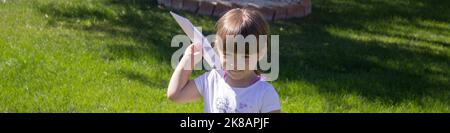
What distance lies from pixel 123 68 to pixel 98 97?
0.71 meters

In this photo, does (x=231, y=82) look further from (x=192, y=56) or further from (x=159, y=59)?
(x=159, y=59)

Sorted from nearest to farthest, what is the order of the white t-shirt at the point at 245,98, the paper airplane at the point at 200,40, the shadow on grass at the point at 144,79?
1. the paper airplane at the point at 200,40
2. the white t-shirt at the point at 245,98
3. the shadow on grass at the point at 144,79

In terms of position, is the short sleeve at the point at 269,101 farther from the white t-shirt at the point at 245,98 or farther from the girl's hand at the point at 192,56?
the girl's hand at the point at 192,56

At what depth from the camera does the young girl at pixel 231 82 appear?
9.00 ft

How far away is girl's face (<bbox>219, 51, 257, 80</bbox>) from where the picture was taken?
2777mm

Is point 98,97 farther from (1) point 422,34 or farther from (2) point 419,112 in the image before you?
(1) point 422,34

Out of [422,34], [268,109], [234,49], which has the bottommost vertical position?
[422,34]

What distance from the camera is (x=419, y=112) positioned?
5.11 m

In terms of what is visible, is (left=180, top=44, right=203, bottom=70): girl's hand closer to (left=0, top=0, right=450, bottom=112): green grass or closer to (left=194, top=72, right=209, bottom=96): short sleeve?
(left=194, top=72, right=209, bottom=96): short sleeve

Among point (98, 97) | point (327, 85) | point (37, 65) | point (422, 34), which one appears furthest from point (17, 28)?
point (422, 34)

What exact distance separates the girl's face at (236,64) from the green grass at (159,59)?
2.07 m

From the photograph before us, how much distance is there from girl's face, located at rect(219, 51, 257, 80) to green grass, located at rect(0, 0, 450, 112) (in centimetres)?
207

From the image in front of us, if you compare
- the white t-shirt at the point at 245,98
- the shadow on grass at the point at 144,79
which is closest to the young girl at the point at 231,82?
the white t-shirt at the point at 245,98

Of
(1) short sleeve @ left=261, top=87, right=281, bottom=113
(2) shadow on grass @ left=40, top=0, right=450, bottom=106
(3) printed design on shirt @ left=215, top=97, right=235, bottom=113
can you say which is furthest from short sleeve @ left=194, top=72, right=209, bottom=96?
(2) shadow on grass @ left=40, top=0, right=450, bottom=106
